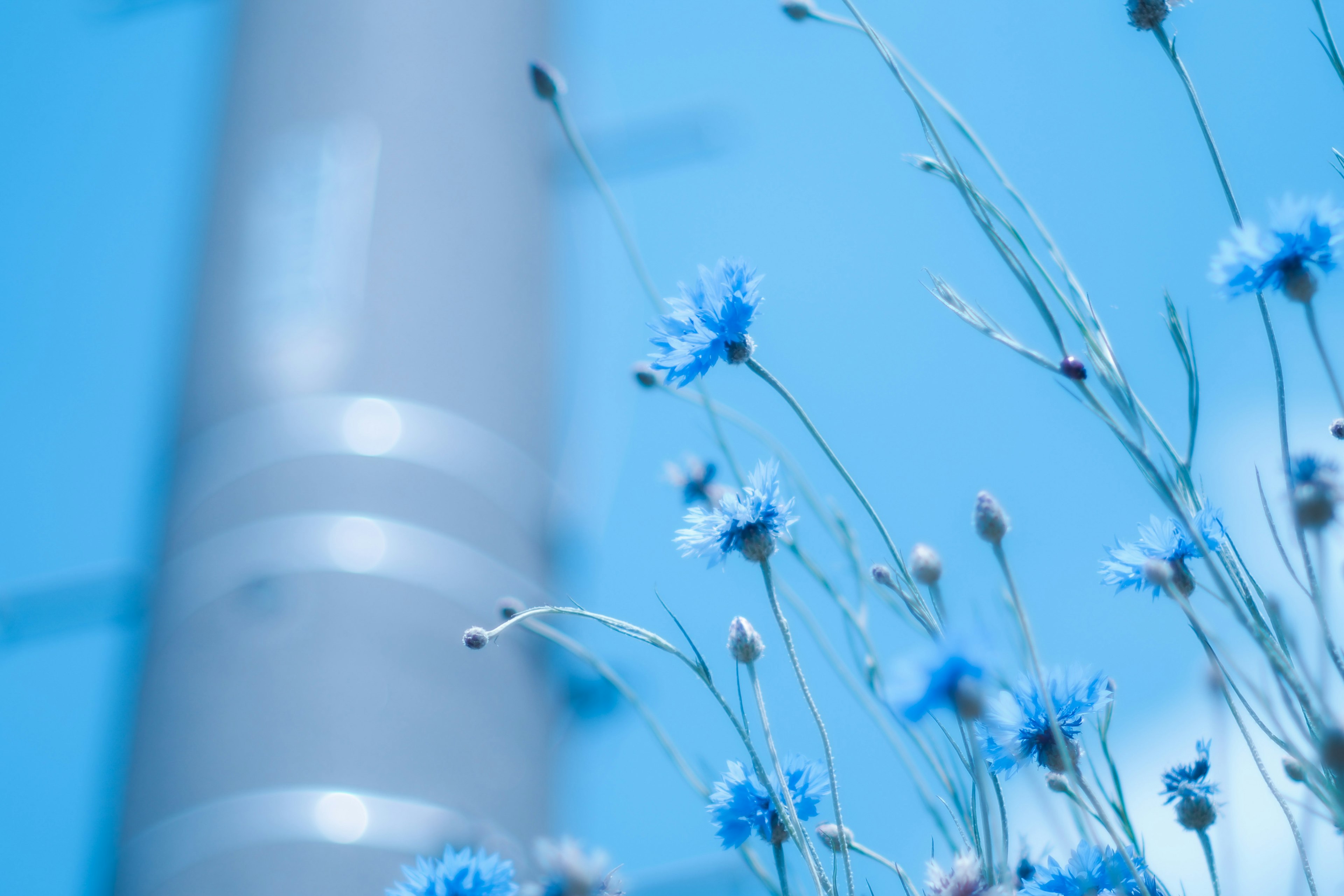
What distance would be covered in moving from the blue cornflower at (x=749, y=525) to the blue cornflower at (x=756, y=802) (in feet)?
0.27

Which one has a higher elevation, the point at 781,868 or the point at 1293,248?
the point at 1293,248

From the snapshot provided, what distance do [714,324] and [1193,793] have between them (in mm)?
232

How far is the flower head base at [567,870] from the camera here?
0.73 ft

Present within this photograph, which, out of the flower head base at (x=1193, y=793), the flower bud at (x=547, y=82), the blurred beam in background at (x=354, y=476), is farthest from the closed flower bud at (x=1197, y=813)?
the blurred beam in background at (x=354, y=476)

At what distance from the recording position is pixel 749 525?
1.25ft

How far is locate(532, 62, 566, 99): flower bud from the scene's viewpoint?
0.52 meters

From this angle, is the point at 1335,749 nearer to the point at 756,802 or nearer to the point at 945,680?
the point at 945,680

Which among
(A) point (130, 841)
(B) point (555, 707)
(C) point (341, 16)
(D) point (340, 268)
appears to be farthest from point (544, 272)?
(A) point (130, 841)

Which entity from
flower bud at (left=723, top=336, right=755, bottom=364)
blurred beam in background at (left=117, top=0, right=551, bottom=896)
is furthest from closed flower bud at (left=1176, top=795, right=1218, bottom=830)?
blurred beam in background at (left=117, top=0, right=551, bottom=896)

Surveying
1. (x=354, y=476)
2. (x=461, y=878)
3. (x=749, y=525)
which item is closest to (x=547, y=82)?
(x=749, y=525)

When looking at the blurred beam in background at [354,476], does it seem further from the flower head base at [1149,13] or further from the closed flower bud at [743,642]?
the flower head base at [1149,13]

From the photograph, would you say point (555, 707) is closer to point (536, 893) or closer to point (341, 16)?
point (341, 16)

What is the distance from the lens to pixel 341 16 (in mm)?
1918

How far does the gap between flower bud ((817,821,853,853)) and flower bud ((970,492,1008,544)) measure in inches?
4.4
